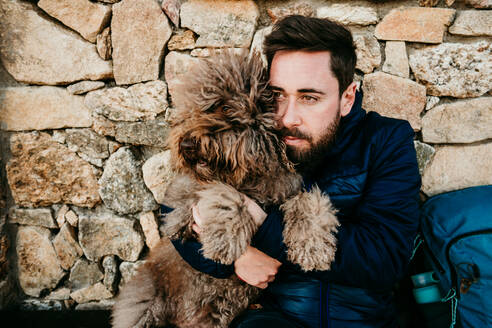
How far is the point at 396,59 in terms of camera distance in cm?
227

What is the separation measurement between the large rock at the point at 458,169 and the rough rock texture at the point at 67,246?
3.04m

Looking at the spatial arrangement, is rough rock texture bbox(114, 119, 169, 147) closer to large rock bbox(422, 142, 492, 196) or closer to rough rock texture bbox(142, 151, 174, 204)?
rough rock texture bbox(142, 151, 174, 204)

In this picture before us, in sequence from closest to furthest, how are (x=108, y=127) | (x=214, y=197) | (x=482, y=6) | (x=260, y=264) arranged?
1. (x=214, y=197)
2. (x=260, y=264)
3. (x=482, y=6)
4. (x=108, y=127)

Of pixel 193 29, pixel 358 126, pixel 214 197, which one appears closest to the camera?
pixel 214 197

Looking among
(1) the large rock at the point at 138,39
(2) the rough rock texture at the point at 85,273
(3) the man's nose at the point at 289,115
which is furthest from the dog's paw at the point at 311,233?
(2) the rough rock texture at the point at 85,273

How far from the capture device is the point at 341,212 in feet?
6.15

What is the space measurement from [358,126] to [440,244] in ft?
3.15

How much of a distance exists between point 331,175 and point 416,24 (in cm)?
134

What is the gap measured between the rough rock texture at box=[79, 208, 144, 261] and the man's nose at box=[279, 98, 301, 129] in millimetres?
1671

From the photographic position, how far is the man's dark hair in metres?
1.80

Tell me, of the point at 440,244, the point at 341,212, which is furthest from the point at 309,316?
the point at 440,244

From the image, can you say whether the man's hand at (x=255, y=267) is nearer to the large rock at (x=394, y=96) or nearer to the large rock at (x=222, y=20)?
the large rock at (x=394, y=96)

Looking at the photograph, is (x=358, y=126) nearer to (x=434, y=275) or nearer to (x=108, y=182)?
(x=434, y=275)

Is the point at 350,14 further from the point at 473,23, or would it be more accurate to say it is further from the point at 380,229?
the point at 380,229
